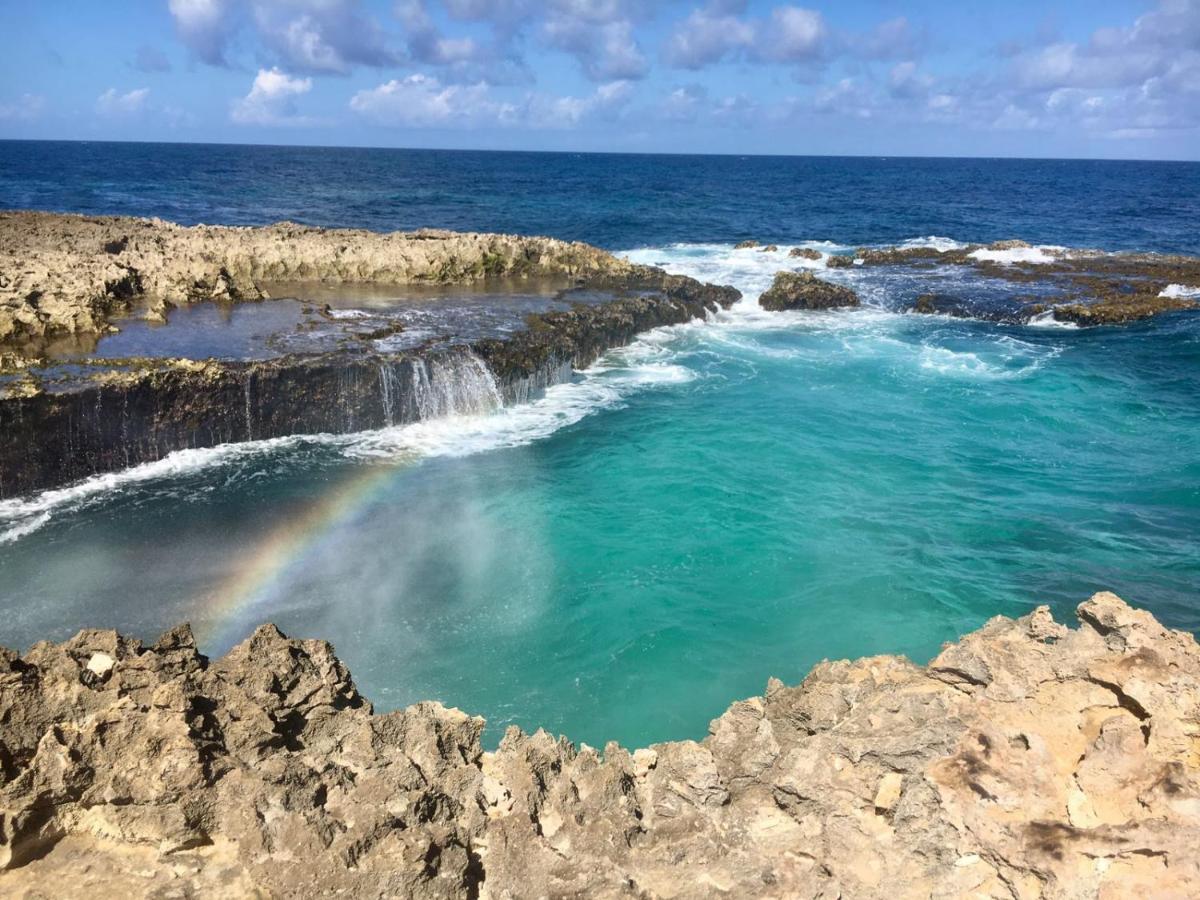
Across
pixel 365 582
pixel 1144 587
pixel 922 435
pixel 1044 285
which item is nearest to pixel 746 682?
pixel 365 582

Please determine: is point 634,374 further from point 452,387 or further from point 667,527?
point 667,527

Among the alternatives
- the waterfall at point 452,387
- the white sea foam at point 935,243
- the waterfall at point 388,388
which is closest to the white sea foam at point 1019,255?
the white sea foam at point 935,243

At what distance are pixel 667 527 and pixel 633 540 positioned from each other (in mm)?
Result: 901

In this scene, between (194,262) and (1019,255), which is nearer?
(194,262)

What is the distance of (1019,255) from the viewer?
4875cm

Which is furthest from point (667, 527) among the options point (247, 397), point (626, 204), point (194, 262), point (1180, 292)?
point (626, 204)

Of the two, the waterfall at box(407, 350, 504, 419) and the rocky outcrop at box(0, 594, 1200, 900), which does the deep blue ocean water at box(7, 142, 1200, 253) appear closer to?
the waterfall at box(407, 350, 504, 419)

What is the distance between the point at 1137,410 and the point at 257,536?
2496cm

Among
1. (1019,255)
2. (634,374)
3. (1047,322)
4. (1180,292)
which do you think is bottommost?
(634,374)

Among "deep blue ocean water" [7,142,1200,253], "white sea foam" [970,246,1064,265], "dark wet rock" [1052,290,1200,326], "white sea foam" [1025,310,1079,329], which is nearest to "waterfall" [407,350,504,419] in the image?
"white sea foam" [1025,310,1079,329]

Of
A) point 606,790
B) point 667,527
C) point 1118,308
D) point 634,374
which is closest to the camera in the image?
point 606,790

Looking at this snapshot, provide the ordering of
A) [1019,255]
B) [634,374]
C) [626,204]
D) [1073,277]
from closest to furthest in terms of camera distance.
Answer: [634,374], [1073,277], [1019,255], [626,204]

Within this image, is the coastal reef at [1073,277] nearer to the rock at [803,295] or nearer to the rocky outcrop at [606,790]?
the rock at [803,295]

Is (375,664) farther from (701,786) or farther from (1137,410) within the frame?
(1137,410)
